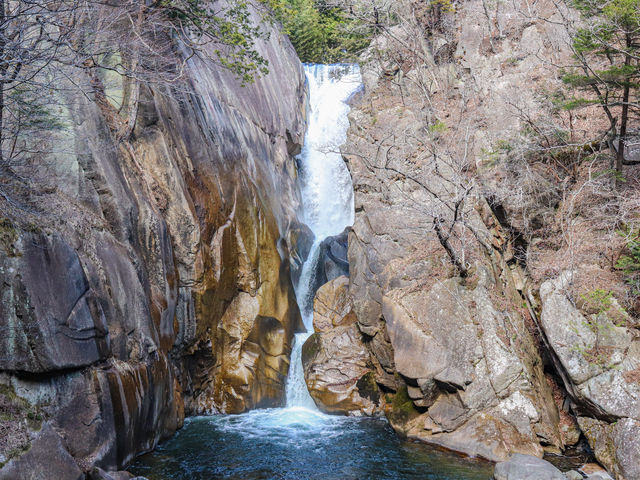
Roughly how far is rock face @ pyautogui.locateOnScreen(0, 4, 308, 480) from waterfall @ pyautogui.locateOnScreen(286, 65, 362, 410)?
1.95ft

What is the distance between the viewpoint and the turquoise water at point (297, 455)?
8.56 metres

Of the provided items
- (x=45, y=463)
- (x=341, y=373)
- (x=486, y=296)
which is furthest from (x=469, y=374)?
(x=45, y=463)

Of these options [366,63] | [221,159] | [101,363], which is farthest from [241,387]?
[366,63]

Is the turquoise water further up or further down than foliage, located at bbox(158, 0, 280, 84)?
further down

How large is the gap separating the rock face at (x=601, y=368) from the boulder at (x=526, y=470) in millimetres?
1359

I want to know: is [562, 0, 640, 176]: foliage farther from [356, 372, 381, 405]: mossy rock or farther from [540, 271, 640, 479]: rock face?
[356, 372, 381, 405]: mossy rock

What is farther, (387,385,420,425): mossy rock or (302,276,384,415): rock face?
(302,276,384,415): rock face

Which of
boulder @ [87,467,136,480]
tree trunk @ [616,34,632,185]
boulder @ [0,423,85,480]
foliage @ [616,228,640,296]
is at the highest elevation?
tree trunk @ [616,34,632,185]

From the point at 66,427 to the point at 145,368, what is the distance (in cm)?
225

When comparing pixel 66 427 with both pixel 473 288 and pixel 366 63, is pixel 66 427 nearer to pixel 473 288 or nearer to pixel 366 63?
pixel 473 288

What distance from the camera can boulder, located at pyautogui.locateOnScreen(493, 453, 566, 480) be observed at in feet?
25.0

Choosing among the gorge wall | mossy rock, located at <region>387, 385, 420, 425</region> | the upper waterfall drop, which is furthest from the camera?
the upper waterfall drop

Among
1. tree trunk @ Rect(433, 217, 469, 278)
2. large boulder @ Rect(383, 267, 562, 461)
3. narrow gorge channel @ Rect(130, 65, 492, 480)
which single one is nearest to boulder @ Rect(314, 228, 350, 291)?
narrow gorge channel @ Rect(130, 65, 492, 480)

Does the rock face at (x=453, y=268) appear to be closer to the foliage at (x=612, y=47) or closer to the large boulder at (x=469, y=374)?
the large boulder at (x=469, y=374)
